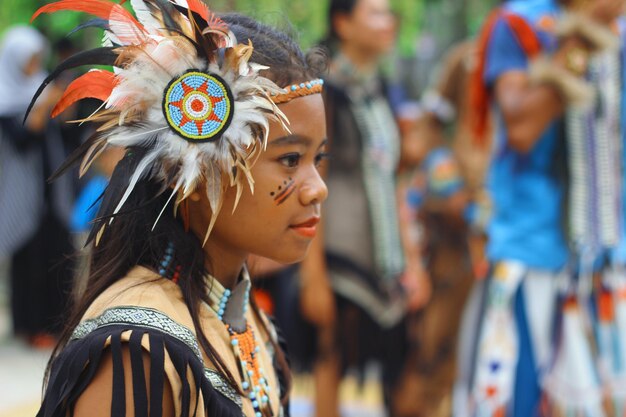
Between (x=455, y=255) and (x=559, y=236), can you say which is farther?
(x=455, y=255)

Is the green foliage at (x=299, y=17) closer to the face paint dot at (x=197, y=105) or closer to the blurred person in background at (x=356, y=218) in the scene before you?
the blurred person in background at (x=356, y=218)

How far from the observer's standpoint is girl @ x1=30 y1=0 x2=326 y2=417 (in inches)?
65.6

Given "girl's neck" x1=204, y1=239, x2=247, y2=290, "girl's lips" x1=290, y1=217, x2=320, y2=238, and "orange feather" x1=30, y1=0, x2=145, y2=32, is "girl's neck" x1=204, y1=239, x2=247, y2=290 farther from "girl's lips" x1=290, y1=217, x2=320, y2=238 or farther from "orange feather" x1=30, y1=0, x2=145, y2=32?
"orange feather" x1=30, y1=0, x2=145, y2=32

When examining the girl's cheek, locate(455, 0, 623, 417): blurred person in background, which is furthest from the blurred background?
locate(455, 0, 623, 417): blurred person in background

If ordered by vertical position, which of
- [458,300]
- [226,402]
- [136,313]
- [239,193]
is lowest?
[458,300]

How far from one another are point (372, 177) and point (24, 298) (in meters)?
3.87

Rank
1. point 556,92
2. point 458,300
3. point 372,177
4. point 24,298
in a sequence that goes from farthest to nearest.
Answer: point 24,298
point 458,300
point 372,177
point 556,92

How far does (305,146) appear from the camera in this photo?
1.96m

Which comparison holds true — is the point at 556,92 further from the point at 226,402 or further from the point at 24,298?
the point at 24,298

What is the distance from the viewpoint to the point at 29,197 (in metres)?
7.50

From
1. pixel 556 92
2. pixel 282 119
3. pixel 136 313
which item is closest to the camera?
pixel 136 313

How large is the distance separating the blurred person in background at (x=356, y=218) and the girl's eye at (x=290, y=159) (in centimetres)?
272

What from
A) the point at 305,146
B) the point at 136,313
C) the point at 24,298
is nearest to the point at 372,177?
the point at 305,146

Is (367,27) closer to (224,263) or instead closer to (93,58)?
(224,263)
